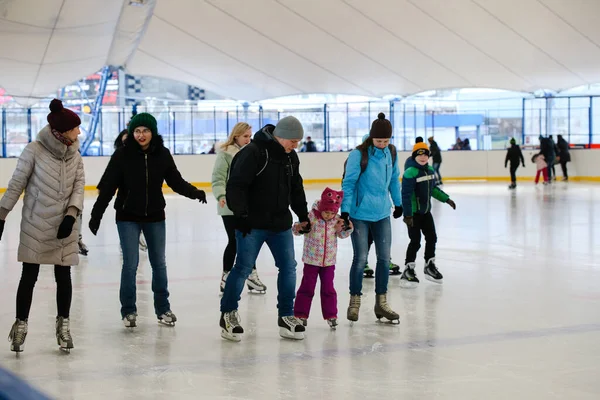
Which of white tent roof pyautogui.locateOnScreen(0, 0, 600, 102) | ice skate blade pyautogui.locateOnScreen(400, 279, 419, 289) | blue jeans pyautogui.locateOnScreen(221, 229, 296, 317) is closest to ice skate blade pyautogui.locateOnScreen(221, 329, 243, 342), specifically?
blue jeans pyautogui.locateOnScreen(221, 229, 296, 317)

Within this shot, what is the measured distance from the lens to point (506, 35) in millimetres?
23391

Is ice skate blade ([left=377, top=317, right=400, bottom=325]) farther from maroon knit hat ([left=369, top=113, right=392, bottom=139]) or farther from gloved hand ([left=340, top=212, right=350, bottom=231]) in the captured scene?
maroon knit hat ([left=369, top=113, right=392, bottom=139])

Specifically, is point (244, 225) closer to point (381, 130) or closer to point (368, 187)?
point (368, 187)

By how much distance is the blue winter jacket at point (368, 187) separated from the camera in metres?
5.62

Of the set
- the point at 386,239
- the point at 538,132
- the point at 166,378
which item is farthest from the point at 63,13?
the point at 538,132

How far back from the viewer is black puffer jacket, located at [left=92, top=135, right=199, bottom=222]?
5.36m

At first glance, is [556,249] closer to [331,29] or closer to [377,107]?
[331,29]

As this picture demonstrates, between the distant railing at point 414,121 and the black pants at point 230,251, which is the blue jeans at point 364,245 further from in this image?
the distant railing at point 414,121

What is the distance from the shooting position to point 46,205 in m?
4.79

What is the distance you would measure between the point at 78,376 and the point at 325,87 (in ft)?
81.8

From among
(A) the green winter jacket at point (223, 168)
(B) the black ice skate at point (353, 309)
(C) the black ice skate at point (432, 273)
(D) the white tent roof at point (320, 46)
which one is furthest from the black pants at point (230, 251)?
(D) the white tent roof at point (320, 46)

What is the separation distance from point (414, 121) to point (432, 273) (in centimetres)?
2232

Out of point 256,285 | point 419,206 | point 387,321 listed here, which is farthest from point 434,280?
point 387,321

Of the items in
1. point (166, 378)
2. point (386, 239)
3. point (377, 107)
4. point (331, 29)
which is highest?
point (331, 29)
